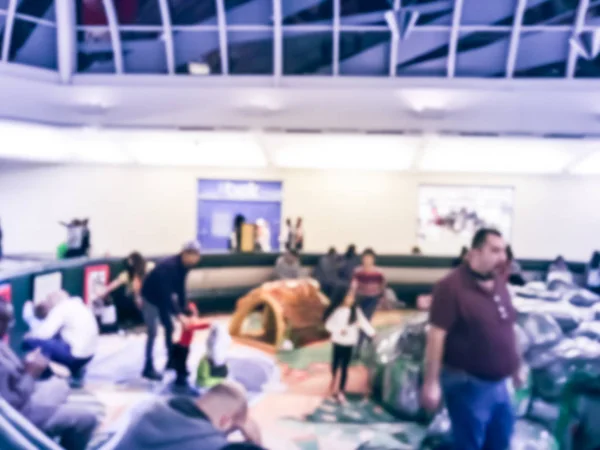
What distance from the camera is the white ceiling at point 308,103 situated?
11742 mm

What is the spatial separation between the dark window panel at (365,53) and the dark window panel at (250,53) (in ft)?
4.80

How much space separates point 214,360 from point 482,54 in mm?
8823

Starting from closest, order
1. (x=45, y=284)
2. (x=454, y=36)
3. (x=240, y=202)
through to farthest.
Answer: (x=45, y=284) < (x=454, y=36) < (x=240, y=202)

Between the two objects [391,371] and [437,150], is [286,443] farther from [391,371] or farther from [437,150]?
[437,150]

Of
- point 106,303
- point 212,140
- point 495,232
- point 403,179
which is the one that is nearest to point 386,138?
point 403,179

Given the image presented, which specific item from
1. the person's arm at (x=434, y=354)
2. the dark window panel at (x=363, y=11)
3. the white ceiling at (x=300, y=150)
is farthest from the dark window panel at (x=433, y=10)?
the person's arm at (x=434, y=354)

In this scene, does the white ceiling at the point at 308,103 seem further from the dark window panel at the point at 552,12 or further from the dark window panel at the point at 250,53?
the dark window panel at the point at 552,12

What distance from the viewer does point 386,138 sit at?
39.2ft

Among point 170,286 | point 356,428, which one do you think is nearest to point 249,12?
point 170,286

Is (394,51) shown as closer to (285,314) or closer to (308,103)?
(308,103)

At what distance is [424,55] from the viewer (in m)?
12.1

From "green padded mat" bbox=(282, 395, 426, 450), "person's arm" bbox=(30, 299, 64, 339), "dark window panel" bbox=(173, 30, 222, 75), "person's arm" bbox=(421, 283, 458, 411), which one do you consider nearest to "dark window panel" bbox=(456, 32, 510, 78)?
"dark window panel" bbox=(173, 30, 222, 75)

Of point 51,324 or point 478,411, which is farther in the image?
point 51,324

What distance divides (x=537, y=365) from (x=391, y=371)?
1.26 metres
